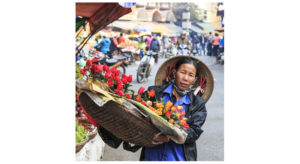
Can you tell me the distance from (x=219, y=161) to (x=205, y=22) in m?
1.46

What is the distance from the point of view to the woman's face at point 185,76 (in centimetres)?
277

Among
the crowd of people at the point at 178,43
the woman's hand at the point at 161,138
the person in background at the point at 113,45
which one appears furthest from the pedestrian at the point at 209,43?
the woman's hand at the point at 161,138

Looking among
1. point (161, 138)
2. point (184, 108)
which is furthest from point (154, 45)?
point (161, 138)

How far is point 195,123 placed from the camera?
2.67m

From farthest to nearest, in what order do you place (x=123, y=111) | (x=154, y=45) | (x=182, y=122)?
1. (x=154, y=45)
2. (x=182, y=122)
3. (x=123, y=111)

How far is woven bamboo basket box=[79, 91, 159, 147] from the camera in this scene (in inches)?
85.4

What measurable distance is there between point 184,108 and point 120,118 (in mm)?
747

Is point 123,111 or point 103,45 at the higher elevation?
point 103,45

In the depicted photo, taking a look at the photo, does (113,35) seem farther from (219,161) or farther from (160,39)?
(219,161)

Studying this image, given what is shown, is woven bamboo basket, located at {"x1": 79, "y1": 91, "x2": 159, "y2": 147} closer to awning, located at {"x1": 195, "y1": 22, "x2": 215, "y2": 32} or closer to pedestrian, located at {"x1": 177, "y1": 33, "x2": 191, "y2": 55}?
pedestrian, located at {"x1": 177, "y1": 33, "x2": 191, "y2": 55}

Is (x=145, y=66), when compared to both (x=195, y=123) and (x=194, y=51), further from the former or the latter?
(x=195, y=123)

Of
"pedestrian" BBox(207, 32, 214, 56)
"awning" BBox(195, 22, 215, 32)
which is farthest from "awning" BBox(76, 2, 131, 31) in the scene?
"pedestrian" BBox(207, 32, 214, 56)

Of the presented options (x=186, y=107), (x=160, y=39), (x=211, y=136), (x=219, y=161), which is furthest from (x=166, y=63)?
(x=219, y=161)

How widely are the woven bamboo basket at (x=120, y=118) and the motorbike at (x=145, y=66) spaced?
3.10ft
